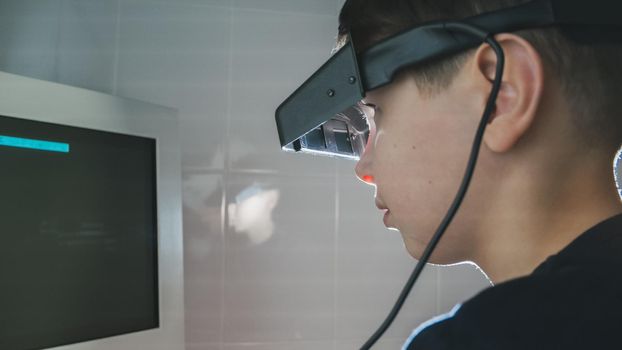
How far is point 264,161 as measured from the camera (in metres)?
1.22

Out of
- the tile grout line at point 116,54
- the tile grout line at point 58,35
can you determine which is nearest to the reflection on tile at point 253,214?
the tile grout line at point 116,54

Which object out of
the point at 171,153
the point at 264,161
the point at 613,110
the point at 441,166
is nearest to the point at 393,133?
the point at 441,166

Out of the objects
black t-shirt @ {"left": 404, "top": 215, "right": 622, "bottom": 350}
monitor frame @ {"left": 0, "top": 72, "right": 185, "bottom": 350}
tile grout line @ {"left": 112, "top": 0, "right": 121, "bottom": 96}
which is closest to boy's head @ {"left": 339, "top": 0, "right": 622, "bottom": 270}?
black t-shirt @ {"left": 404, "top": 215, "right": 622, "bottom": 350}

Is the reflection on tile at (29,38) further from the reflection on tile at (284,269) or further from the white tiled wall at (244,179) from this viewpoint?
the reflection on tile at (284,269)

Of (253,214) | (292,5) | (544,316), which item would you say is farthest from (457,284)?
(544,316)

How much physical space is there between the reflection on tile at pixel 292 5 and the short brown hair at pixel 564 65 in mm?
827

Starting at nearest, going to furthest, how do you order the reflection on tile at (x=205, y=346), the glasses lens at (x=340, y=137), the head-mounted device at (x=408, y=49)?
the head-mounted device at (x=408, y=49) → the glasses lens at (x=340, y=137) → the reflection on tile at (x=205, y=346)

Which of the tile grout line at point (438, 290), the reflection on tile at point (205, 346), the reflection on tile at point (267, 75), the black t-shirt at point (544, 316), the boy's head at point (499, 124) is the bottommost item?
the reflection on tile at point (205, 346)

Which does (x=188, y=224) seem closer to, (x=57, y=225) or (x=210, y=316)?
(x=210, y=316)

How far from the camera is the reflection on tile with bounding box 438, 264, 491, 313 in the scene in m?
1.27

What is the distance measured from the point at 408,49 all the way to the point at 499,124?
0.34 ft

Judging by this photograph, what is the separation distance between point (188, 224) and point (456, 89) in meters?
0.83

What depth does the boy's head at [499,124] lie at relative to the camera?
1.46 ft

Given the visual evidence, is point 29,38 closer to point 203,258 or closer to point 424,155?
point 203,258
